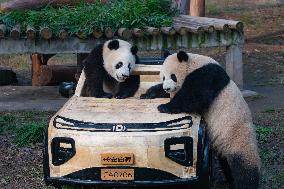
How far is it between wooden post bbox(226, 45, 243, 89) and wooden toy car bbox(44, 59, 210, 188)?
5541 millimetres

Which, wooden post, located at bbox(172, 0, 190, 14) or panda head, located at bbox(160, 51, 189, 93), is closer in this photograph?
panda head, located at bbox(160, 51, 189, 93)

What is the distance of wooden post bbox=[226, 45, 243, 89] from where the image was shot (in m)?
10.8

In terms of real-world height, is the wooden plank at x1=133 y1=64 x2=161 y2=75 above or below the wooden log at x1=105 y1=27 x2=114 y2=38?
above

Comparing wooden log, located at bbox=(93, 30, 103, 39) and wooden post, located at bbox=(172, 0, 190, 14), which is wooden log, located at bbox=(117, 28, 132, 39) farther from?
wooden post, located at bbox=(172, 0, 190, 14)

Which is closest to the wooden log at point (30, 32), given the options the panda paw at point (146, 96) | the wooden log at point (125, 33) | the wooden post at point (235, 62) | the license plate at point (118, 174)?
the wooden log at point (125, 33)

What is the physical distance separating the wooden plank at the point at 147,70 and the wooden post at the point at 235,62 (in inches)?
179

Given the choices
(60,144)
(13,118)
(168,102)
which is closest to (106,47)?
(168,102)

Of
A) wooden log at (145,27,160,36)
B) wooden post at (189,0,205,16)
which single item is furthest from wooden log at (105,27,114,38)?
Answer: wooden post at (189,0,205,16)

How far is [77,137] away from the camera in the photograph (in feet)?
16.9

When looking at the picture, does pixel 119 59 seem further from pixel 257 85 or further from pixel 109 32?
pixel 257 85

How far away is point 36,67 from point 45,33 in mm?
2616

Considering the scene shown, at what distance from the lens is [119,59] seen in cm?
641

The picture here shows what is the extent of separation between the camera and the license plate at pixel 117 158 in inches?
199

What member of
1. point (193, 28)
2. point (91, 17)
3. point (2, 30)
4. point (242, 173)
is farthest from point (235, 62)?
point (242, 173)
